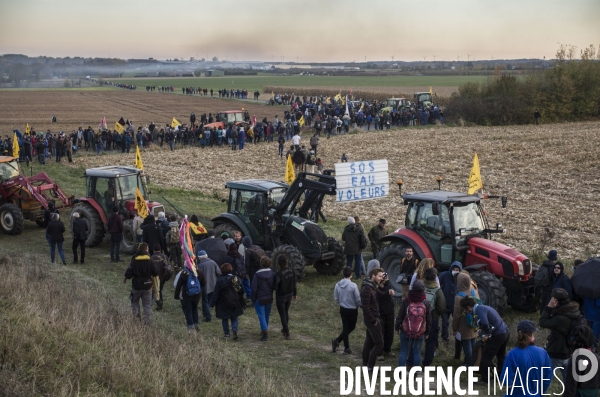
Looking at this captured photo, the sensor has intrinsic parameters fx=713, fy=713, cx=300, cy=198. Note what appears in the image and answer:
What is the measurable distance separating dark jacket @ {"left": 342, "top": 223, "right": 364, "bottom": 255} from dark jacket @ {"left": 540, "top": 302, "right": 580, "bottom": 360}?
21.3 feet

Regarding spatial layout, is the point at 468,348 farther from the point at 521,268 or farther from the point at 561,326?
the point at 521,268

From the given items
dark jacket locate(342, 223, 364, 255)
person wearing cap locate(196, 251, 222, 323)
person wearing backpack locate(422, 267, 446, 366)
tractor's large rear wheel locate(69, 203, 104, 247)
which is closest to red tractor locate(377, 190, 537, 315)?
dark jacket locate(342, 223, 364, 255)

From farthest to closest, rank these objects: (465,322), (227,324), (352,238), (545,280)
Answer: (352,238), (227,324), (545,280), (465,322)

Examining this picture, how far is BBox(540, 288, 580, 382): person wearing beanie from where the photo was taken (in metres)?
8.41

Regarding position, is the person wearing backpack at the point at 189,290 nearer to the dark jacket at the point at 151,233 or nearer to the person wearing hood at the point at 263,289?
the person wearing hood at the point at 263,289

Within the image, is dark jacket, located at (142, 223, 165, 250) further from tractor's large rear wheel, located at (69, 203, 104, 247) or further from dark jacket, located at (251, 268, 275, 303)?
Answer: dark jacket, located at (251, 268, 275, 303)

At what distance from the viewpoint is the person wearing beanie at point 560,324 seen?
841 cm

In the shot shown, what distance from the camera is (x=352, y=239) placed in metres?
14.8

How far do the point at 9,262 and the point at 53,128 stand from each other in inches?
1457

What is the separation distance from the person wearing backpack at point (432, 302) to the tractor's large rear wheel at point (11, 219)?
42.3ft

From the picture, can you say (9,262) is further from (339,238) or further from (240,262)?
(339,238)

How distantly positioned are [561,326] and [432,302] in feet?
6.35

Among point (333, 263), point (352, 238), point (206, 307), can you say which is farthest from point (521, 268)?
point (206, 307)

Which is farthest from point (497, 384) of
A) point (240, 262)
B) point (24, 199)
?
point (24, 199)
